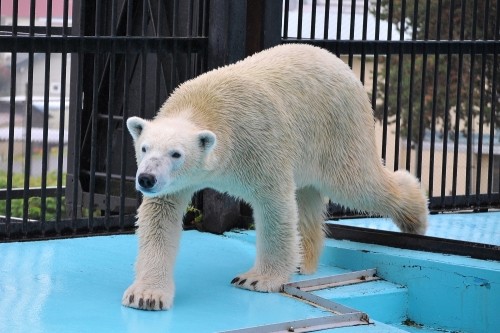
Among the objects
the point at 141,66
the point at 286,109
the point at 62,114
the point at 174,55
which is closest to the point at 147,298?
the point at 286,109

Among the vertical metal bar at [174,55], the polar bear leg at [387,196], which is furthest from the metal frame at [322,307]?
the vertical metal bar at [174,55]

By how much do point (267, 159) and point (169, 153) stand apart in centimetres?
55

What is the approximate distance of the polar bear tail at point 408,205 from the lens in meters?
4.98

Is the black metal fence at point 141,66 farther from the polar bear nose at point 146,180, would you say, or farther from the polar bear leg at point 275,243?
the polar bear nose at point 146,180

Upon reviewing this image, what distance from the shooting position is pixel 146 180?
360 centimetres

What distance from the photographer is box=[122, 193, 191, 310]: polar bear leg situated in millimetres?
3957

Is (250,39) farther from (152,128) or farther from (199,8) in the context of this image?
(152,128)

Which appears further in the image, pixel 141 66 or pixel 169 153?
pixel 141 66

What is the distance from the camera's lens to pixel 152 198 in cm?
414

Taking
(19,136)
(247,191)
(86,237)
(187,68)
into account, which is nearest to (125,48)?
(187,68)

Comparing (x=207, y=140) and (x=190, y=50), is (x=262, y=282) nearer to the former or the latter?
(x=207, y=140)

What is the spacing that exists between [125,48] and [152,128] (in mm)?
1422

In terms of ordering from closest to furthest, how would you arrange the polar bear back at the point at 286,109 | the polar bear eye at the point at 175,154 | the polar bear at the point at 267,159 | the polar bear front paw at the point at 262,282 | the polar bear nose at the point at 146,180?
the polar bear nose at the point at 146,180 < the polar bear eye at the point at 175,154 < the polar bear at the point at 267,159 < the polar bear back at the point at 286,109 < the polar bear front paw at the point at 262,282

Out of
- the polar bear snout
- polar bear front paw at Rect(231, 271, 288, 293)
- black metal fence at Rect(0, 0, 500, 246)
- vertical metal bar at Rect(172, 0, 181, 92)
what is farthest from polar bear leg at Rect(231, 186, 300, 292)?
vertical metal bar at Rect(172, 0, 181, 92)
